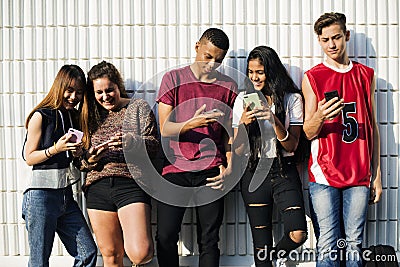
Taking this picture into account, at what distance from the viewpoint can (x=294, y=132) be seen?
12.1 ft

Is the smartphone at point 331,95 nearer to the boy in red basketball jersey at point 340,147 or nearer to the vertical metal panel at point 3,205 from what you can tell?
the boy in red basketball jersey at point 340,147

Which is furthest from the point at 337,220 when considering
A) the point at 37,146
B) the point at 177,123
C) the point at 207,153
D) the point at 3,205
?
the point at 3,205

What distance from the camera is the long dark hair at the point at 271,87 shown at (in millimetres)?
3703

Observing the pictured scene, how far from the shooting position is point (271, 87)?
372 cm

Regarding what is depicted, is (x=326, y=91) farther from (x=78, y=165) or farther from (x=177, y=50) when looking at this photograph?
(x=78, y=165)

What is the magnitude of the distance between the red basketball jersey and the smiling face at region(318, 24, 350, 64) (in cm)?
12

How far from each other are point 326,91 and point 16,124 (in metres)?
2.34

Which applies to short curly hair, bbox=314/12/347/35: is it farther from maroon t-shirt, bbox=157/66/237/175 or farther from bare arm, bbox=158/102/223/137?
bare arm, bbox=158/102/223/137

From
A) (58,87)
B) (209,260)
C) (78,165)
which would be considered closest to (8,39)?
(58,87)

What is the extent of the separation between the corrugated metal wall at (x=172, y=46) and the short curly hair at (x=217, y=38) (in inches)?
12.4

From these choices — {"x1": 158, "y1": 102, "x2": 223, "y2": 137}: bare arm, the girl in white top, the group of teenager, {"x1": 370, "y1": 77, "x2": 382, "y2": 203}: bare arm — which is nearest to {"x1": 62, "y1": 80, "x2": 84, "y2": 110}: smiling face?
the group of teenager

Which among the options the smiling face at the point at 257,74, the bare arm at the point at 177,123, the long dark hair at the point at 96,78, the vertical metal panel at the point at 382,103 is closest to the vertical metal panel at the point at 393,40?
the vertical metal panel at the point at 382,103

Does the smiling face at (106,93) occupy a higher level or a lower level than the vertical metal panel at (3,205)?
higher

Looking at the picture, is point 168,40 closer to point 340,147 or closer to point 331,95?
point 331,95
